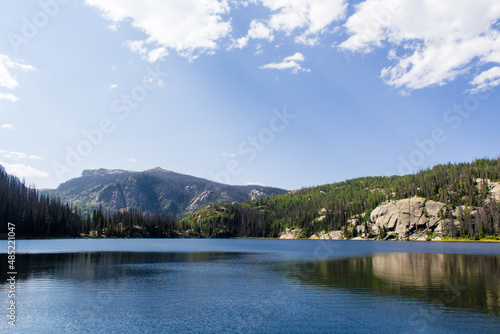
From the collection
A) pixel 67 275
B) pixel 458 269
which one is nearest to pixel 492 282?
pixel 458 269

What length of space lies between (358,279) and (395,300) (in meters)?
15.9

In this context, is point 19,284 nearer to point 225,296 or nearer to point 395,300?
point 225,296

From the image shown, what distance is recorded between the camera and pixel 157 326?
97.2ft

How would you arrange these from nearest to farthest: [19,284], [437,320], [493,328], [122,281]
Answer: [493,328], [437,320], [19,284], [122,281]

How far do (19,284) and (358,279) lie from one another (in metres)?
53.5

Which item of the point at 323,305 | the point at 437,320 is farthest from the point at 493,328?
the point at 323,305

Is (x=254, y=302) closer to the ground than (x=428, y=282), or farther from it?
farther from it

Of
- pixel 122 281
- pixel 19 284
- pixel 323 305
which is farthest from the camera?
pixel 122 281

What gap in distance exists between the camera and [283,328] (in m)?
29.5

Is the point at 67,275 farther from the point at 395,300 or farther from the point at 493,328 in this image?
the point at 493,328

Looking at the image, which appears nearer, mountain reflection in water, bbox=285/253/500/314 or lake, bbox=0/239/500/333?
lake, bbox=0/239/500/333

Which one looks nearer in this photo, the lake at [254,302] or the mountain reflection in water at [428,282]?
the lake at [254,302]

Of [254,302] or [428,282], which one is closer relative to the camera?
[254,302]

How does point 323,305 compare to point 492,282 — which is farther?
point 492,282
